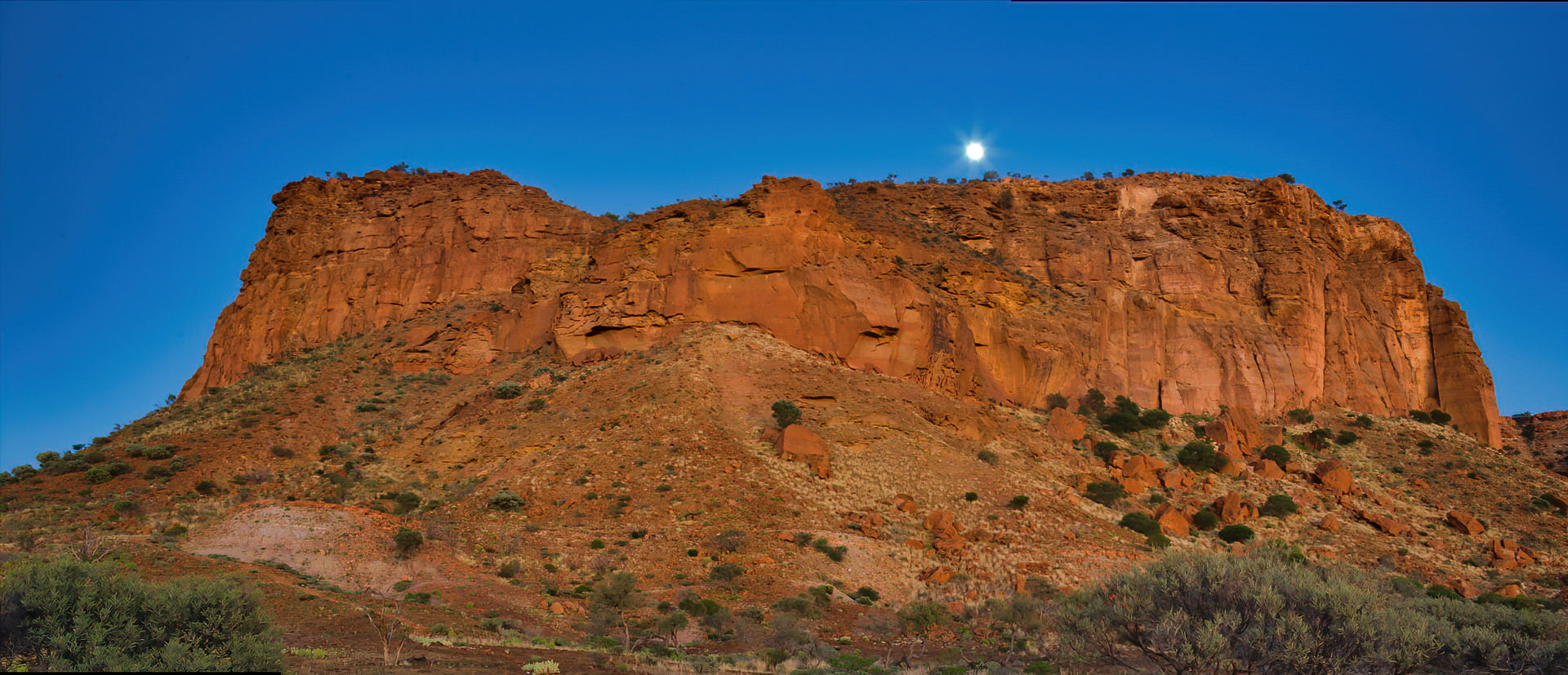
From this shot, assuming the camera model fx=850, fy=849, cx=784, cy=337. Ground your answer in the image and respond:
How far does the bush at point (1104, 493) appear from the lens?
3875 centimetres

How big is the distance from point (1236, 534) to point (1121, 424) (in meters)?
15.2

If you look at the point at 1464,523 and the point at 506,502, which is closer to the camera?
the point at 506,502

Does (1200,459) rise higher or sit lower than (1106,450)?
lower

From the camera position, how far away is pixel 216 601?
38.8 ft

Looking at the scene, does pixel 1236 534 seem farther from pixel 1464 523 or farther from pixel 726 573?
pixel 726 573

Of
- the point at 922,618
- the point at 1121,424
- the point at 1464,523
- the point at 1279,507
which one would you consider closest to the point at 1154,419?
the point at 1121,424

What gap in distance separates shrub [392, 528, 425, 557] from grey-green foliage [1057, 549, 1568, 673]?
19.7 metres

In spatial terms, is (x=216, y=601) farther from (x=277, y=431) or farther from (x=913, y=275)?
(x=913, y=275)

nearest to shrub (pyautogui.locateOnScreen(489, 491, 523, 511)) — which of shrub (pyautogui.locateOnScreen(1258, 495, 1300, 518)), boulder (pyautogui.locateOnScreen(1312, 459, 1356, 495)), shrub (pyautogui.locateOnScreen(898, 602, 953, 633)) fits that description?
shrub (pyautogui.locateOnScreen(898, 602, 953, 633))

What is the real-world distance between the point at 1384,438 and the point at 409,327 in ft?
211

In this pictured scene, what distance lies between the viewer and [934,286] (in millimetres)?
56406

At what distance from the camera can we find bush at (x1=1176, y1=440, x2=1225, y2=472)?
45938 millimetres

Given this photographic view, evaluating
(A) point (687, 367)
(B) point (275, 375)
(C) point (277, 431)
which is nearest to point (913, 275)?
(A) point (687, 367)

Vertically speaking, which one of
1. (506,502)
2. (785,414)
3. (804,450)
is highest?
(785,414)
